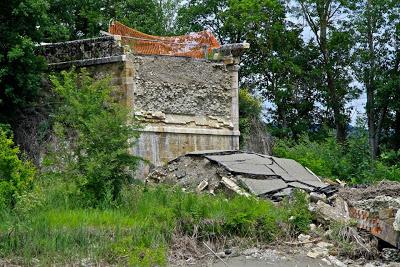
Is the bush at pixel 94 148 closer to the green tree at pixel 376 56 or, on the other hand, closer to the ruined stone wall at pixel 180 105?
the ruined stone wall at pixel 180 105

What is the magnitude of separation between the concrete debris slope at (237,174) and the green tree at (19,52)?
414 cm

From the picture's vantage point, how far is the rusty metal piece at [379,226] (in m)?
10.3

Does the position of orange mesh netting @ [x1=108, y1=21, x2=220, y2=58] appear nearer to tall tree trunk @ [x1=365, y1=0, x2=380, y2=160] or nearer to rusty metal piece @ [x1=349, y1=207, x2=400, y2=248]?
rusty metal piece @ [x1=349, y1=207, x2=400, y2=248]

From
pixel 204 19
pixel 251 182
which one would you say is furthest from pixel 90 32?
pixel 251 182

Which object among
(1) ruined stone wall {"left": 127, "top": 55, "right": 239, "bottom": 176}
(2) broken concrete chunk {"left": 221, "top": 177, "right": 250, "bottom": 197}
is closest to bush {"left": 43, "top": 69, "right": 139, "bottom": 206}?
(2) broken concrete chunk {"left": 221, "top": 177, "right": 250, "bottom": 197}

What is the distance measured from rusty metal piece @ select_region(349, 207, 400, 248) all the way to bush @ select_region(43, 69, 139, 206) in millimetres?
4196

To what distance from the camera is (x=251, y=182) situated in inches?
552

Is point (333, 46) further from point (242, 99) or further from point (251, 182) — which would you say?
point (251, 182)

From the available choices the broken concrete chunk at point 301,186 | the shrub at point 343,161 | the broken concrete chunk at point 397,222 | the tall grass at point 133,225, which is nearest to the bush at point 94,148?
the tall grass at point 133,225

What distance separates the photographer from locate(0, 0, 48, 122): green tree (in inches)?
649

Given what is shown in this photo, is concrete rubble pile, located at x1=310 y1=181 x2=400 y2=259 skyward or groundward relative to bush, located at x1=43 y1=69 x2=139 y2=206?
groundward

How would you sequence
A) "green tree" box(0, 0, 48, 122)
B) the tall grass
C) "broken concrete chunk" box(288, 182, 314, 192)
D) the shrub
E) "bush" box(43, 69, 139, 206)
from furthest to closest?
1. the shrub
2. "green tree" box(0, 0, 48, 122)
3. "broken concrete chunk" box(288, 182, 314, 192)
4. "bush" box(43, 69, 139, 206)
5. the tall grass

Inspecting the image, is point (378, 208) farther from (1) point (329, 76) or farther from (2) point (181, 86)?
(1) point (329, 76)

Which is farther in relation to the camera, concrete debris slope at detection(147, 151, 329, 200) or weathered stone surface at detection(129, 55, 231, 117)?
weathered stone surface at detection(129, 55, 231, 117)
